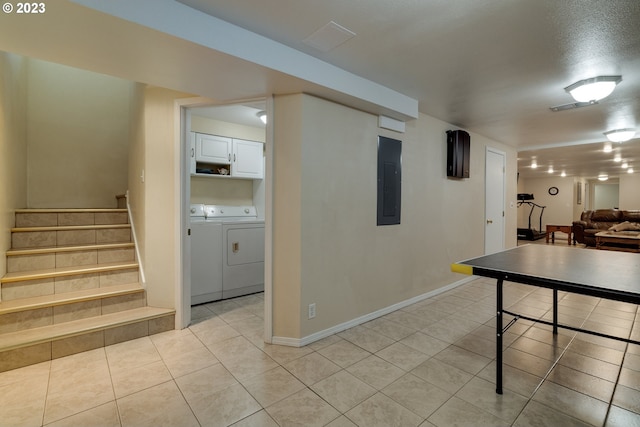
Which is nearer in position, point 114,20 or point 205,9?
point 114,20

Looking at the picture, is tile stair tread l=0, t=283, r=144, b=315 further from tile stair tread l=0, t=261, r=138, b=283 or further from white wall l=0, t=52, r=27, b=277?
white wall l=0, t=52, r=27, b=277

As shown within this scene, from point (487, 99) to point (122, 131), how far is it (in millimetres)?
4971

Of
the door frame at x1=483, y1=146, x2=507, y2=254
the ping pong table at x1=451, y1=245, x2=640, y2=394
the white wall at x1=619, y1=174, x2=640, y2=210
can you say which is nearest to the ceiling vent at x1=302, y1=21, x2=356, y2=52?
the ping pong table at x1=451, y1=245, x2=640, y2=394

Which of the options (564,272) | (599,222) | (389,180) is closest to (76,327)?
(389,180)

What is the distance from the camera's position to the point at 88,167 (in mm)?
4035

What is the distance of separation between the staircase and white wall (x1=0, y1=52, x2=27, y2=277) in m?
0.18

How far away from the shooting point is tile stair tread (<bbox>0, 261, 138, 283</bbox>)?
2373mm

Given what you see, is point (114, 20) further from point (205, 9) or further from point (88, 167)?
point (88, 167)

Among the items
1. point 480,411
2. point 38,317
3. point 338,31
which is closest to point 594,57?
Answer: point 338,31

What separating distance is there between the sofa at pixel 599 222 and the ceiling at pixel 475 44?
620 cm

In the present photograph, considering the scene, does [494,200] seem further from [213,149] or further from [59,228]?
[59,228]

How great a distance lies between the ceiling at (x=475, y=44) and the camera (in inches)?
63.0

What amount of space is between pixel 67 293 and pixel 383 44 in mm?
3392

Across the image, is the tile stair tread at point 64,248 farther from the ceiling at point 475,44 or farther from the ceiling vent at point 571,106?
the ceiling vent at point 571,106
